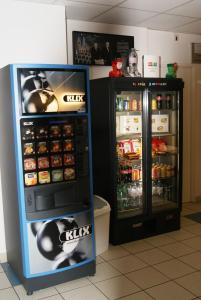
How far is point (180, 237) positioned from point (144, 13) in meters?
2.68

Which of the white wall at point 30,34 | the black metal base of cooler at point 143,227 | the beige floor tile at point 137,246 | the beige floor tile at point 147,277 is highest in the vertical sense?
the white wall at point 30,34

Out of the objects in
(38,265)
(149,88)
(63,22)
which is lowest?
(38,265)

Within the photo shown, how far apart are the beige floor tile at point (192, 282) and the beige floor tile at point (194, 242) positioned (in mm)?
596

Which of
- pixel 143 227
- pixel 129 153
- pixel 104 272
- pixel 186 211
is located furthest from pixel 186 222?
pixel 104 272

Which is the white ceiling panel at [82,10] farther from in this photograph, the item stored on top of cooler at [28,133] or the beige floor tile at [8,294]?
the beige floor tile at [8,294]

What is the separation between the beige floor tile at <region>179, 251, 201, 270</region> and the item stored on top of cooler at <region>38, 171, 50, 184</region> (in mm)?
1639

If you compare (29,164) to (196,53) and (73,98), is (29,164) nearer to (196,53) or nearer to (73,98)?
(73,98)

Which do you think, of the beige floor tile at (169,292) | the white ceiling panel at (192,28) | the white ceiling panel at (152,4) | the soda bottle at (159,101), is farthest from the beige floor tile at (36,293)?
the white ceiling panel at (192,28)

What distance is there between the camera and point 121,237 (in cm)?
369

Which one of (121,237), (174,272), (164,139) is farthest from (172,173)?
(174,272)

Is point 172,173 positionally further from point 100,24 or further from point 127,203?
point 100,24

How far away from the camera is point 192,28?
15.1ft

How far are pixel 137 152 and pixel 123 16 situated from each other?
164cm

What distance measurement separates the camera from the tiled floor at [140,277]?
8.94 ft
